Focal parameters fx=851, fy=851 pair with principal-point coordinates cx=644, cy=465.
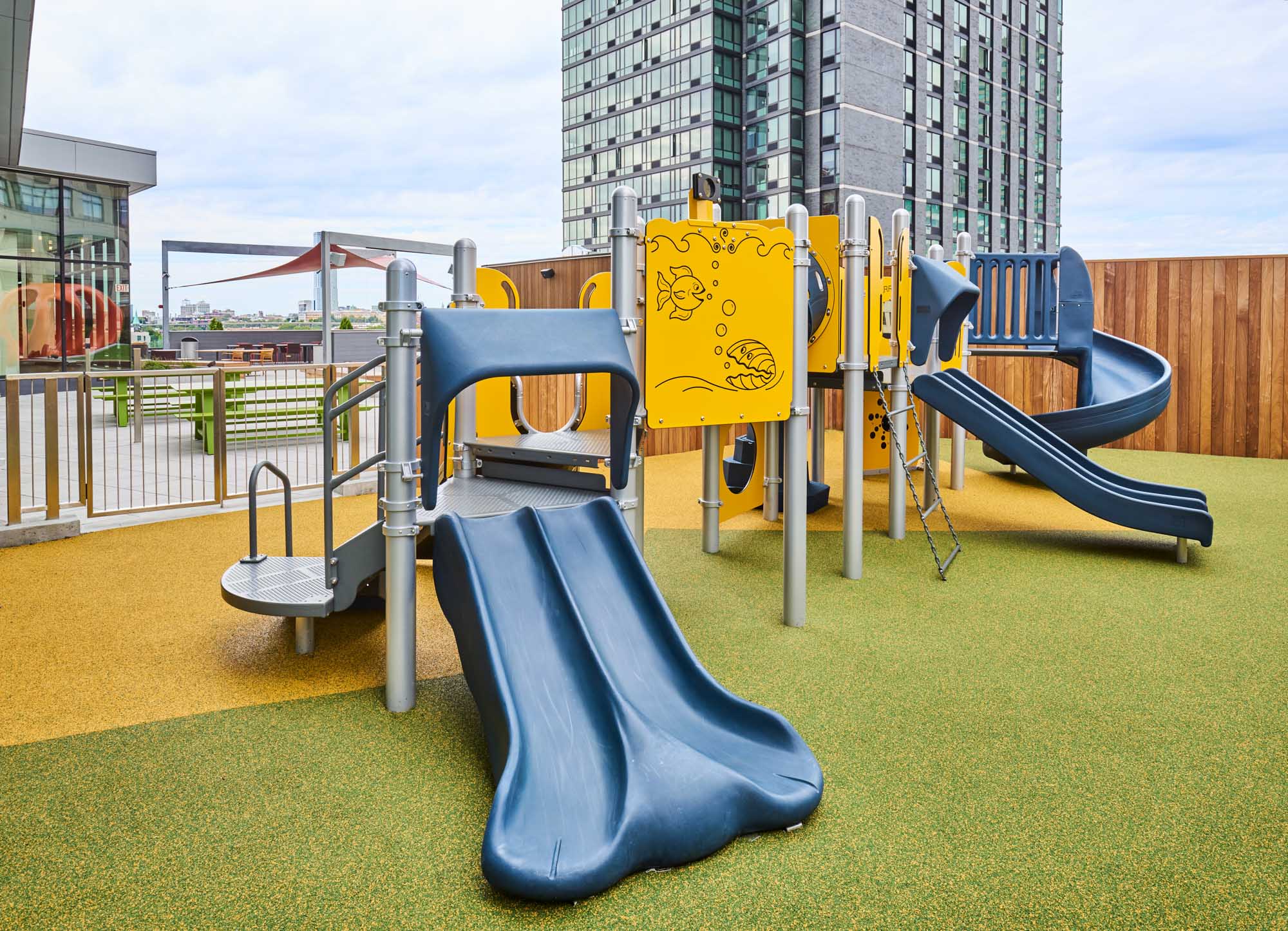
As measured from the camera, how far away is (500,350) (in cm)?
286

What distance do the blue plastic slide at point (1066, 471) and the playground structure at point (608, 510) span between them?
1.0 inches

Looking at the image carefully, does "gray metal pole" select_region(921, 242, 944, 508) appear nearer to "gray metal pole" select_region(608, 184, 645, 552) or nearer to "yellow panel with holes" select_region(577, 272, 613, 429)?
"yellow panel with holes" select_region(577, 272, 613, 429)

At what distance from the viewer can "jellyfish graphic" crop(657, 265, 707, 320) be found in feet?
12.2

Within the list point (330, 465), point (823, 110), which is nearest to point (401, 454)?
point (330, 465)

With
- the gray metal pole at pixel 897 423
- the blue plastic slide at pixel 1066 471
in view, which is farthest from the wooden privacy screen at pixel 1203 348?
the blue plastic slide at pixel 1066 471

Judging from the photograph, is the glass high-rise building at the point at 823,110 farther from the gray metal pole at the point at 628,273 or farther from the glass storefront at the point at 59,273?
the gray metal pole at the point at 628,273

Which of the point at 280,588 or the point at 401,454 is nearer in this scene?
the point at 401,454

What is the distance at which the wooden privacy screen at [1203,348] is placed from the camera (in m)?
9.64

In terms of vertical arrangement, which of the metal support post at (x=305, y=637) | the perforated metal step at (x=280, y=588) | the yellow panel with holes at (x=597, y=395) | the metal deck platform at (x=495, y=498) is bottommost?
the metal support post at (x=305, y=637)

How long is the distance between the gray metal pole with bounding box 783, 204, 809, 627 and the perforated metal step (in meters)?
2.10

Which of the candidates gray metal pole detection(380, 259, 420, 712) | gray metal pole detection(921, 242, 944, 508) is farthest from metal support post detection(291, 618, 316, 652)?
gray metal pole detection(921, 242, 944, 508)

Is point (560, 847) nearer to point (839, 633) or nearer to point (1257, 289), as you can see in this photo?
point (839, 633)

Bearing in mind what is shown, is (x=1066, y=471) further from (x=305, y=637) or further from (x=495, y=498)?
(x=305, y=637)

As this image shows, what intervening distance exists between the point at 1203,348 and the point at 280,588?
10.5 metres
